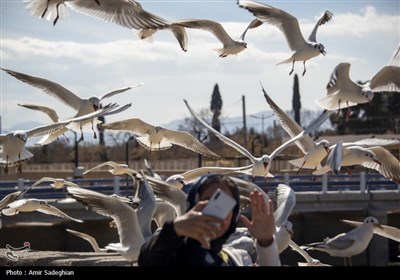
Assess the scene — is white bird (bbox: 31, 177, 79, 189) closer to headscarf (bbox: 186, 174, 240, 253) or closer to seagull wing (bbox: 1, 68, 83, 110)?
seagull wing (bbox: 1, 68, 83, 110)

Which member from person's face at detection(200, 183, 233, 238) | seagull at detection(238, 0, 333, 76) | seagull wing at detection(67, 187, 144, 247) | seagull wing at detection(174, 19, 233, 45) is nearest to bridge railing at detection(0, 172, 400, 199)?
seagull wing at detection(174, 19, 233, 45)

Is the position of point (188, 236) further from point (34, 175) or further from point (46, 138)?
point (34, 175)

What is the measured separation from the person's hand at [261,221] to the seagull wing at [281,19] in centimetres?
323

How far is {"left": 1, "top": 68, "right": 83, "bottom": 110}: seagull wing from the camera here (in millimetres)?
6395

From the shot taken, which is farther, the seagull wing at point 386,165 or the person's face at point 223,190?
the seagull wing at point 386,165

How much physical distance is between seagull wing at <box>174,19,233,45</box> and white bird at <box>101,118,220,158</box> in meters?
1.08

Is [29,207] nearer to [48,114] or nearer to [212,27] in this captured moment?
[48,114]

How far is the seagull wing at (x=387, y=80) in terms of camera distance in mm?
5547

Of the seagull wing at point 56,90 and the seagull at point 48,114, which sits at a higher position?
the seagull wing at point 56,90

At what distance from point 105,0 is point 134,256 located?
2.40 m

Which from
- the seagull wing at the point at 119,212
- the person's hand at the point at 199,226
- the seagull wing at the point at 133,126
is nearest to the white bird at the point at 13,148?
the seagull wing at the point at 133,126

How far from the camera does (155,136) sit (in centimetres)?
724

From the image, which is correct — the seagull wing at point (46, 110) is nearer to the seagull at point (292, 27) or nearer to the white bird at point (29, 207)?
the white bird at point (29, 207)

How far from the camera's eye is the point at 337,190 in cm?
1568
